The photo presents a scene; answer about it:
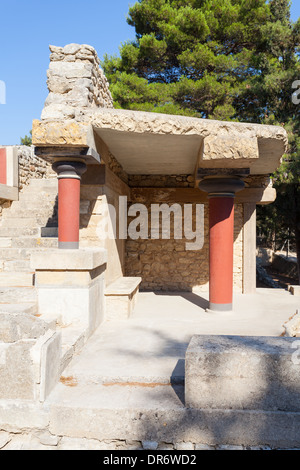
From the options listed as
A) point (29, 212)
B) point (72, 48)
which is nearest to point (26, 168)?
point (29, 212)

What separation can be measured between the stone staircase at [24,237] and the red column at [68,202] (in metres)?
0.72

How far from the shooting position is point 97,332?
169 inches

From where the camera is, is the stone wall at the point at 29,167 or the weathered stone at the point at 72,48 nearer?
the weathered stone at the point at 72,48

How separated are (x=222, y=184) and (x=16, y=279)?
318 centimetres

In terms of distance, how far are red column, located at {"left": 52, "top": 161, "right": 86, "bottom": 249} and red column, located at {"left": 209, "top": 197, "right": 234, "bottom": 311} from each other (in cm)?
217

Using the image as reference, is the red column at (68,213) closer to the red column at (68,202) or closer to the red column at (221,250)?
the red column at (68,202)

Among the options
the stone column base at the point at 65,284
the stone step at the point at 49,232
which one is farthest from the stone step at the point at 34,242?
Result: the stone column base at the point at 65,284

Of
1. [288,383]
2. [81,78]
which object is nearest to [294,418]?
[288,383]

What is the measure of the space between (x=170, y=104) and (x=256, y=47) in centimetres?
450

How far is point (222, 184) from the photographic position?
517 cm

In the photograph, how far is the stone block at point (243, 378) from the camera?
7.57 ft

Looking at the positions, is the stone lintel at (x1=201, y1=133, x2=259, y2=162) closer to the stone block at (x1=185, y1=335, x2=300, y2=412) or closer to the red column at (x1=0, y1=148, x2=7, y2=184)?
the stone block at (x1=185, y1=335, x2=300, y2=412)

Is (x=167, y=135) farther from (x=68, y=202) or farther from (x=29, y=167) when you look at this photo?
(x=29, y=167)
